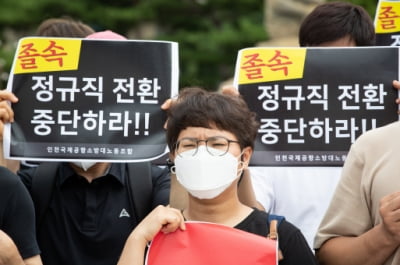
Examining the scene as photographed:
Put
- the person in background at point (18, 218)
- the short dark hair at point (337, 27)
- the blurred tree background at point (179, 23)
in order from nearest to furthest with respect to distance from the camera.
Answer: the person in background at point (18, 218) → the short dark hair at point (337, 27) → the blurred tree background at point (179, 23)

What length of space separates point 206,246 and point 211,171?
11.2 inches

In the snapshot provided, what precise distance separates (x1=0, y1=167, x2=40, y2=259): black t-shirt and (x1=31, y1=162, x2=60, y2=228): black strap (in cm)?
54

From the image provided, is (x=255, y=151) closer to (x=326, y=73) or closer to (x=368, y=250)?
(x=326, y=73)

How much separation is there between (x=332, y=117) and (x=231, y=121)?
2.68 ft

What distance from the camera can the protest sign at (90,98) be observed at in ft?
15.4

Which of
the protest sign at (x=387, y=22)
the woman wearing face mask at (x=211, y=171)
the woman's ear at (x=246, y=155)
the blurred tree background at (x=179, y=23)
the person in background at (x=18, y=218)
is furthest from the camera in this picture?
the blurred tree background at (x=179, y=23)

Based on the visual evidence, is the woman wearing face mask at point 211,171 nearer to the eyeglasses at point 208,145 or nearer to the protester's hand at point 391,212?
A: the eyeglasses at point 208,145

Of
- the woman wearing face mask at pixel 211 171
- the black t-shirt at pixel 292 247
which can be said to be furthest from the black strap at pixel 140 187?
the black t-shirt at pixel 292 247

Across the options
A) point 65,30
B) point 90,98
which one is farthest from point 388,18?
point 90,98

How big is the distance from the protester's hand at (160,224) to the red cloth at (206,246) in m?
0.04

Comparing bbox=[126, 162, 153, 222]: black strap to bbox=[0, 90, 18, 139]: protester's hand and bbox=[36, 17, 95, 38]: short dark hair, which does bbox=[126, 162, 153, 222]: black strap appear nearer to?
bbox=[0, 90, 18, 139]: protester's hand

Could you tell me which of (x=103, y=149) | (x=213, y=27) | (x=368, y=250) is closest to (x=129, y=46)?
(x=103, y=149)

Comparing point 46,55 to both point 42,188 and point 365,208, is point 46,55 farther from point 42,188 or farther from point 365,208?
point 365,208

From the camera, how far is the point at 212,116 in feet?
13.2
